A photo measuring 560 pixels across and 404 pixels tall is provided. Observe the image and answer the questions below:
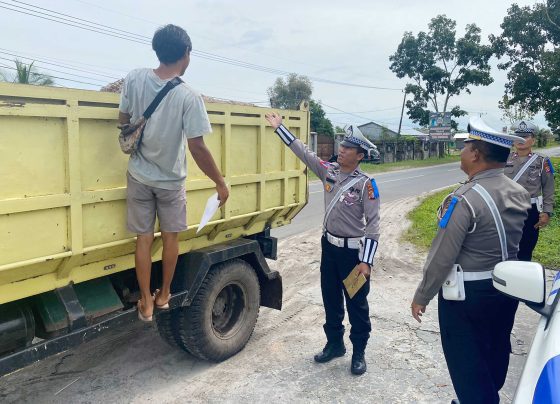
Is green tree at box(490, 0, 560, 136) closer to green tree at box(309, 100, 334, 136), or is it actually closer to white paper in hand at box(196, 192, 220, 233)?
green tree at box(309, 100, 334, 136)

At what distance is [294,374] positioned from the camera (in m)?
3.71

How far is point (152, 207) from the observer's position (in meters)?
3.02

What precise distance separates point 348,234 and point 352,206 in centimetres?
22

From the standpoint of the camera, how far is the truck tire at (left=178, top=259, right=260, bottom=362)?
3.64m

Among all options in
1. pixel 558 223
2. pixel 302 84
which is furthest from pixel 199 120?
pixel 302 84

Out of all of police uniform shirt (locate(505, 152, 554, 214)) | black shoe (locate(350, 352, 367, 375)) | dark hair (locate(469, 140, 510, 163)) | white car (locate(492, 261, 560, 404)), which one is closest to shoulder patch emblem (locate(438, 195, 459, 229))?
dark hair (locate(469, 140, 510, 163))

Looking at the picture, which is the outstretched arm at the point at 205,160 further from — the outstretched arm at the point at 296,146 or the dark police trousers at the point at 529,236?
the dark police trousers at the point at 529,236

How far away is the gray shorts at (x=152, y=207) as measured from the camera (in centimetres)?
294

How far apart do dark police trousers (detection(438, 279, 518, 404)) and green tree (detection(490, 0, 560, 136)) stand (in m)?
28.3

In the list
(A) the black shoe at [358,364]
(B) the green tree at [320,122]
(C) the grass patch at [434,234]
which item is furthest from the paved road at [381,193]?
(B) the green tree at [320,122]

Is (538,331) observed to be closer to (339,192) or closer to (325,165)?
(339,192)

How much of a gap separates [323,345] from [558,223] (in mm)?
7508

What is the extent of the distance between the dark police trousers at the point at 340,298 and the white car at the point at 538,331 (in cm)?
152

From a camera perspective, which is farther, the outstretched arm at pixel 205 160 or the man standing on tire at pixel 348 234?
the man standing on tire at pixel 348 234
